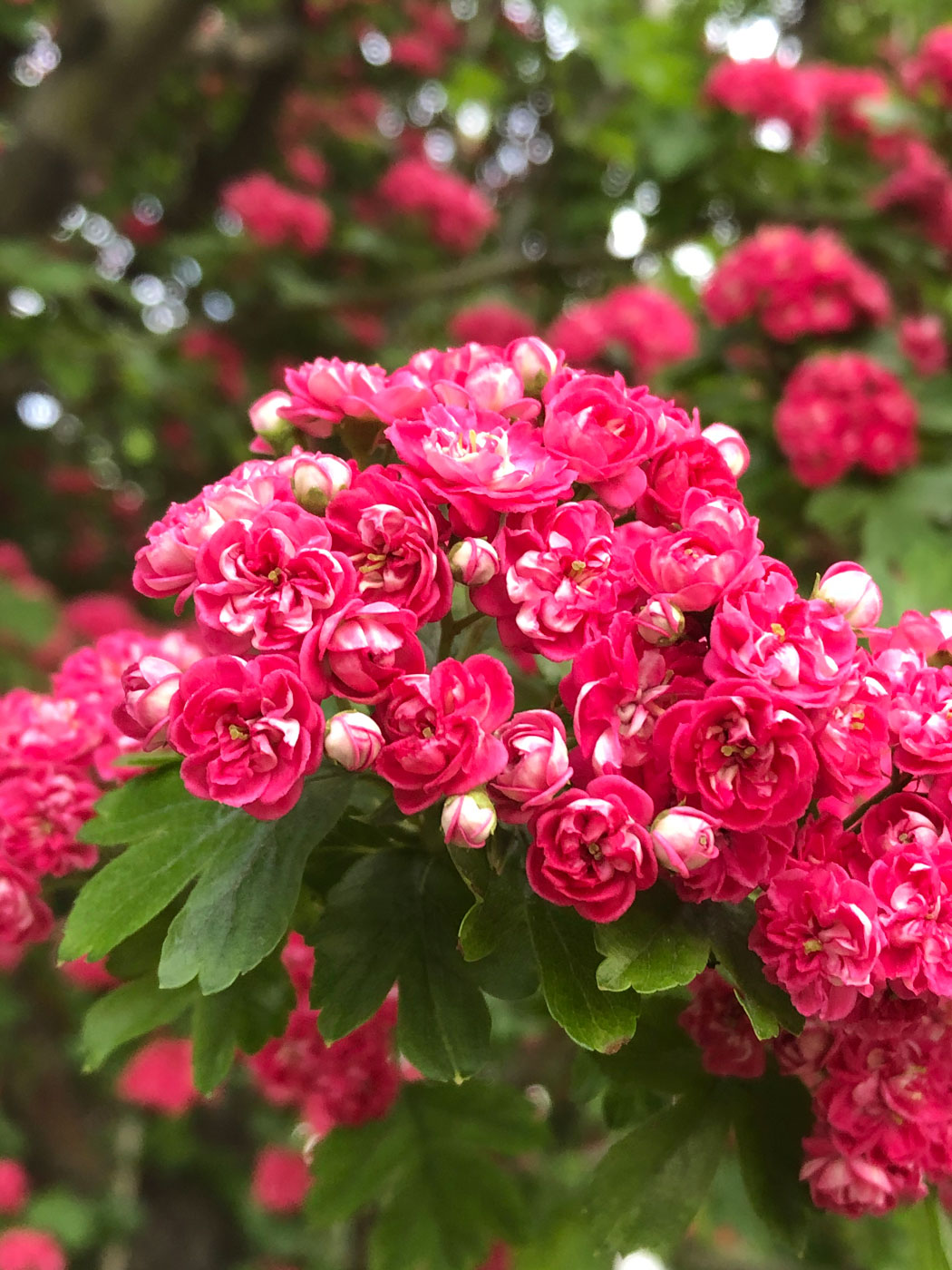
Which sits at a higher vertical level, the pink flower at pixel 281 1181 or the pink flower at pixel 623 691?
the pink flower at pixel 623 691

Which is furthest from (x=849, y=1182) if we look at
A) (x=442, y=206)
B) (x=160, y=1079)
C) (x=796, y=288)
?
(x=442, y=206)

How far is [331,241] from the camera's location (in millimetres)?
3084

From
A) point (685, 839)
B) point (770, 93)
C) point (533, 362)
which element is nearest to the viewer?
point (685, 839)

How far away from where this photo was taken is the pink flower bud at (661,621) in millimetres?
598

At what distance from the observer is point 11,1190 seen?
103 inches

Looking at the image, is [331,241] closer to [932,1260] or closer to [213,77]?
[213,77]

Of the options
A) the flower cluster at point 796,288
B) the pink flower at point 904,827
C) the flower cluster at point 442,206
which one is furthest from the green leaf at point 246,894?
the flower cluster at point 442,206

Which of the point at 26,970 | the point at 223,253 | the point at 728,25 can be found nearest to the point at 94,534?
the point at 223,253

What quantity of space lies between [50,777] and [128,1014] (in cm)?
22

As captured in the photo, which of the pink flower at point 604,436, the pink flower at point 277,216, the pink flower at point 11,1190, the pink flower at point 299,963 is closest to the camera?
the pink flower at point 604,436

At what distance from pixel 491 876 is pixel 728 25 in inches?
144

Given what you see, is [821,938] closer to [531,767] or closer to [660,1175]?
[531,767]

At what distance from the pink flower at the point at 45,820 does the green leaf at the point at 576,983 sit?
0.38m

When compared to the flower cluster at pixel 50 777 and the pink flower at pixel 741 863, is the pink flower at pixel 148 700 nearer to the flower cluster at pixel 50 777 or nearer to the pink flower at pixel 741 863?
the flower cluster at pixel 50 777
